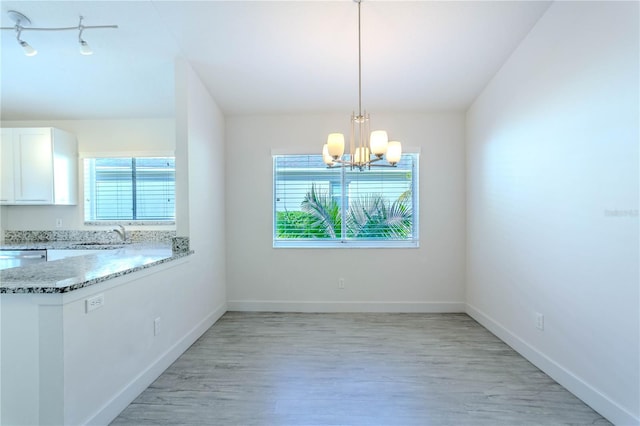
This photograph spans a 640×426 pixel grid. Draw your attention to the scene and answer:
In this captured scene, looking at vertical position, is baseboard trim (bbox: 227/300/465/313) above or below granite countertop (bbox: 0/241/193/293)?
below

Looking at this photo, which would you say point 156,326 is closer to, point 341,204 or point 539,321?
point 341,204

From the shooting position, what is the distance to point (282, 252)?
12.8ft

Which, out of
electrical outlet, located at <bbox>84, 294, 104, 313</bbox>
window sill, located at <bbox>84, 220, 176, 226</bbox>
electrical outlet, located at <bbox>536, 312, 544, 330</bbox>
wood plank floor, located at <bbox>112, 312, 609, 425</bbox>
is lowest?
wood plank floor, located at <bbox>112, 312, 609, 425</bbox>

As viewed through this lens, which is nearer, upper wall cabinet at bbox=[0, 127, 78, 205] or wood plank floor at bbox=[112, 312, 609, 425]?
wood plank floor at bbox=[112, 312, 609, 425]

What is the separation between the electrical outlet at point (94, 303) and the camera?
1661 millimetres

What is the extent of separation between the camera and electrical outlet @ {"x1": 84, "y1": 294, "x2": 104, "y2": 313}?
166 centimetres

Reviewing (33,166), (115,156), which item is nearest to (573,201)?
(115,156)

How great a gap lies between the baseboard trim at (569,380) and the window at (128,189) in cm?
406

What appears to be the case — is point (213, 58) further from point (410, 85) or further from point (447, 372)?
point (447, 372)

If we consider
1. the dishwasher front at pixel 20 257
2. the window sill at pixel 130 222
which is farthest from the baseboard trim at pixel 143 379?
the dishwasher front at pixel 20 257

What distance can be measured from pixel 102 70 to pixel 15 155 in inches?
68.0

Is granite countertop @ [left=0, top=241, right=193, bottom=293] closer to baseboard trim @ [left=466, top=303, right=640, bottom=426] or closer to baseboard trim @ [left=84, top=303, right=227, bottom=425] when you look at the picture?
baseboard trim @ [left=84, top=303, right=227, bottom=425]

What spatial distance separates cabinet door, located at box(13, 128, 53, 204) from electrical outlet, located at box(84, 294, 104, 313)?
275cm

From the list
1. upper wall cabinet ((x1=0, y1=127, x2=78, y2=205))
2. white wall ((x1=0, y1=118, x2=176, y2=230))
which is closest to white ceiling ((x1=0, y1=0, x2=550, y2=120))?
white wall ((x1=0, y1=118, x2=176, y2=230))
